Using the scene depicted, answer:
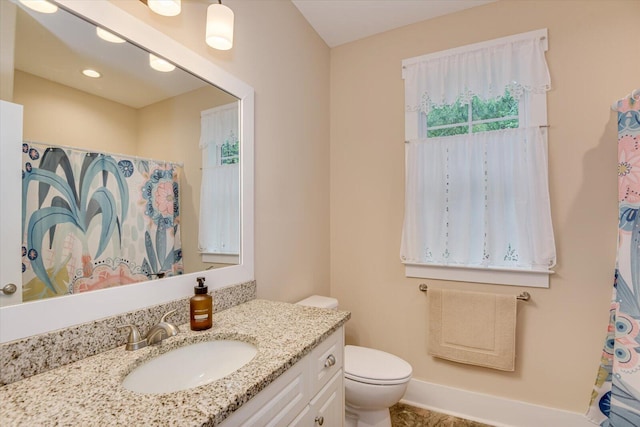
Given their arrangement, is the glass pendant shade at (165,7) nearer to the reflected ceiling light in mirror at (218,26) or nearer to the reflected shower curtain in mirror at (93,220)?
the reflected ceiling light in mirror at (218,26)

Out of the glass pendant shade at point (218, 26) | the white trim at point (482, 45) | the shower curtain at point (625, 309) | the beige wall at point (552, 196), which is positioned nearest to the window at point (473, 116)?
the beige wall at point (552, 196)

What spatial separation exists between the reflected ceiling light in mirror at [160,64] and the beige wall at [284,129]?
108 millimetres

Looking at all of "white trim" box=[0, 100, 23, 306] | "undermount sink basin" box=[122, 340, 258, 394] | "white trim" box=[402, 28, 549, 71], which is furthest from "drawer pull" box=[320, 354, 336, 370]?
"white trim" box=[402, 28, 549, 71]

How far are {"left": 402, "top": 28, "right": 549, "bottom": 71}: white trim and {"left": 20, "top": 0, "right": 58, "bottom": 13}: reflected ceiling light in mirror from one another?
1.93 metres

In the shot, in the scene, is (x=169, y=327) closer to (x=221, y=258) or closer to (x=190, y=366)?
(x=190, y=366)

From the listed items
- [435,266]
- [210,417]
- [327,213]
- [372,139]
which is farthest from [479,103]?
[210,417]

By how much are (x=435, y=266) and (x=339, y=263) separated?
2.37ft

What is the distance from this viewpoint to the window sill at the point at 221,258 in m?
1.28

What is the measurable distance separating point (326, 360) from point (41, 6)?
1.38 metres

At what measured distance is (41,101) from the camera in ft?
2.59

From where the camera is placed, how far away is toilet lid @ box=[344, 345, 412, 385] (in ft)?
5.01

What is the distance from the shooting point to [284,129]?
1.82m

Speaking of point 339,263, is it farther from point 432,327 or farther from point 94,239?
point 94,239

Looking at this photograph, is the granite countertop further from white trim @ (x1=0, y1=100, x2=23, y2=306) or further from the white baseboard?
the white baseboard
